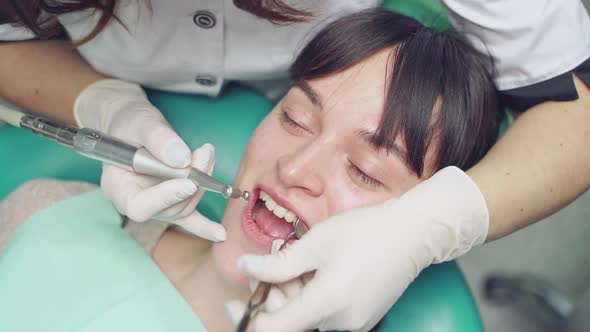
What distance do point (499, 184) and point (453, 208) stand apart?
132 mm

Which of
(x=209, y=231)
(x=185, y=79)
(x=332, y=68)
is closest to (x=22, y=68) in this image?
(x=185, y=79)

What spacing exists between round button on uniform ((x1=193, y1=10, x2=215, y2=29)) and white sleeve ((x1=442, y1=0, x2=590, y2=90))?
48 centimetres

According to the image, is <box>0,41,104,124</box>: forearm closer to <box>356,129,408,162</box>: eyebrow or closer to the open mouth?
the open mouth

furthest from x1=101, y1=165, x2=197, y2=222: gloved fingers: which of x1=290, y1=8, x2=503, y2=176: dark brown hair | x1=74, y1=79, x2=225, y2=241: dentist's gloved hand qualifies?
x1=290, y1=8, x2=503, y2=176: dark brown hair

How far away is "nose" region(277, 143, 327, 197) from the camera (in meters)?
1.02

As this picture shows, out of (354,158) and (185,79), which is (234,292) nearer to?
(354,158)

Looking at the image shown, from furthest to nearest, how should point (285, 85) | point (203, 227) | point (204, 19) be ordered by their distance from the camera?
1. point (285, 85)
2. point (204, 19)
3. point (203, 227)

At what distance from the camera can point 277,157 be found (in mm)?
1102

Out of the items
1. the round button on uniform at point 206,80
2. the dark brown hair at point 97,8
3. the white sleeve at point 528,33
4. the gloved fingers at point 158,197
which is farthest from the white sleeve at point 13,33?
the white sleeve at point 528,33

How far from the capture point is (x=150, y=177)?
1.10 metres

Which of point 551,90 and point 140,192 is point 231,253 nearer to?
point 140,192

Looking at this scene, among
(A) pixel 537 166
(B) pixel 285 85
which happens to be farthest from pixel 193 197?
(A) pixel 537 166

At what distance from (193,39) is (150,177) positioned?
0.36 m

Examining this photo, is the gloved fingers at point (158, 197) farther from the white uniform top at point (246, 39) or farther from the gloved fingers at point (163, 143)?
the white uniform top at point (246, 39)
